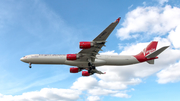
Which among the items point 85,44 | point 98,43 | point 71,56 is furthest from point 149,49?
point 71,56

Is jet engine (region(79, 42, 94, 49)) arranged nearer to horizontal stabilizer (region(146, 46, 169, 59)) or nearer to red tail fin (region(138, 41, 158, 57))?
horizontal stabilizer (region(146, 46, 169, 59))

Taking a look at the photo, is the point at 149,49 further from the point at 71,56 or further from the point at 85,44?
the point at 71,56

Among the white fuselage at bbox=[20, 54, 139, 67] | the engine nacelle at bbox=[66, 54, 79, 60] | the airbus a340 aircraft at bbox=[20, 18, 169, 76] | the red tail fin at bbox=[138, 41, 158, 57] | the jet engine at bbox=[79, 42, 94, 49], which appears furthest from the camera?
the red tail fin at bbox=[138, 41, 158, 57]

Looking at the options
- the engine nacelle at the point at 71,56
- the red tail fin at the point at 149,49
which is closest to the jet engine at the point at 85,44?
the engine nacelle at the point at 71,56

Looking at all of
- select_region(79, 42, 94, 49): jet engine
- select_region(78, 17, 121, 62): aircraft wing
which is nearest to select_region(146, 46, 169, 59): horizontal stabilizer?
select_region(78, 17, 121, 62): aircraft wing

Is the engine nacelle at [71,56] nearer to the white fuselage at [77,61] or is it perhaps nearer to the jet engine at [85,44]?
the white fuselage at [77,61]

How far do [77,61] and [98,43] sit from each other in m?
9.64

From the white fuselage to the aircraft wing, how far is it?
7.07 ft

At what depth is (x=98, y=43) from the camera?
31422 millimetres

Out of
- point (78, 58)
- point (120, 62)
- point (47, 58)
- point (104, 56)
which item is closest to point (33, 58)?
point (47, 58)

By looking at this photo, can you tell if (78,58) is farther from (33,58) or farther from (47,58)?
(33,58)

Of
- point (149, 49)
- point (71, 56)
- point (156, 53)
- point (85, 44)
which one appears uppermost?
point (85, 44)

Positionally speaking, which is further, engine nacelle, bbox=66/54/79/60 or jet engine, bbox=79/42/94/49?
engine nacelle, bbox=66/54/79/60

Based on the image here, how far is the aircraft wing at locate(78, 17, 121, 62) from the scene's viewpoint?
27691 millimetres
